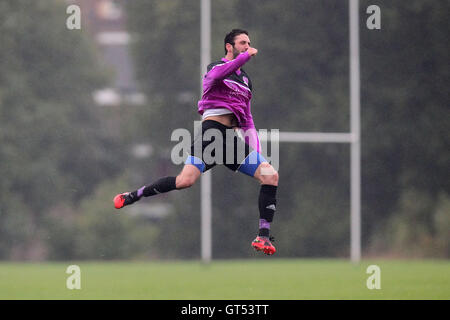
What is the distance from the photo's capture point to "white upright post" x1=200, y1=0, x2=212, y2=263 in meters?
13.8

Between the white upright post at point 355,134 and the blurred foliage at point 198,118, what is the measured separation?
3.18 feet

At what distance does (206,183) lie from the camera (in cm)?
1400

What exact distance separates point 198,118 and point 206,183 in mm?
1415

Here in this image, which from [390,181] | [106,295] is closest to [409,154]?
[390,181]

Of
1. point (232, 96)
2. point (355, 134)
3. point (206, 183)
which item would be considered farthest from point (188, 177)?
point (355, 134)

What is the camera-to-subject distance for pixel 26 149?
15.5 metres

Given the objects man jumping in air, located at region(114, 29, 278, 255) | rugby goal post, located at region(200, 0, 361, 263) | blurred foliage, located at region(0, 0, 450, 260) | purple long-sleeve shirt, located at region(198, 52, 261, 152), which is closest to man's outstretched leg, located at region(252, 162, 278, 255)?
man jumping in air, located at region(114, 29, 278, 255)

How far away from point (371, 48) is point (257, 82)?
197 cm

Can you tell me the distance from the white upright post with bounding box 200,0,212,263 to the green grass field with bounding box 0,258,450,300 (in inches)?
12.7

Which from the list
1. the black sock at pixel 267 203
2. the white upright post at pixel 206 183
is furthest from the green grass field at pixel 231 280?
the black sock at pixel 267 203

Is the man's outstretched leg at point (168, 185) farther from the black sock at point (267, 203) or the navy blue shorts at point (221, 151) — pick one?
the black sock at point (267, 203)
